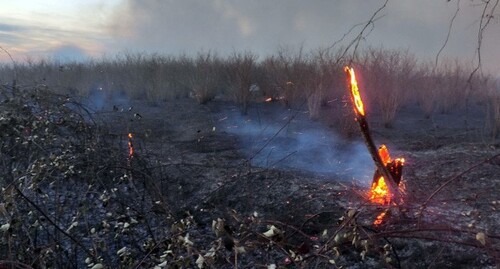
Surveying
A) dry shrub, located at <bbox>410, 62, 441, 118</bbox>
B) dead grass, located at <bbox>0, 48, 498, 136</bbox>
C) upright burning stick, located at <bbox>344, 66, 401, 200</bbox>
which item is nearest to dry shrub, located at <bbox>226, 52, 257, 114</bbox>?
dead grass, located at <bbox>0, 48, 498, 136</bbox>

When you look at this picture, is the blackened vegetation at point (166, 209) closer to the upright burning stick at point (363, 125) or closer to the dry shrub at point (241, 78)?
the upright burning stick at point (363, 125)

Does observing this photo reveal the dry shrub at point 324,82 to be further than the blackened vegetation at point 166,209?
Yes

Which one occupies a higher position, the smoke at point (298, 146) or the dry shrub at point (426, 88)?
the dry shrub at point (426, 88)

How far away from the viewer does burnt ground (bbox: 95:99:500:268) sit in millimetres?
2672

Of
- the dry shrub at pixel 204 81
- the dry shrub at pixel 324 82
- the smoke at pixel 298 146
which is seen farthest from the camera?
Answer: the dry shrub at pixel 204 81

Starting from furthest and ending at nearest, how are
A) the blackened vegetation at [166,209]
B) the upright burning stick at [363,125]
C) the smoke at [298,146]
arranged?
the smoke at [298,146], the upright burning stick at [363,125], the blackened vegetation at [166,209]

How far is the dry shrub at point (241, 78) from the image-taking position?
41.1 ft

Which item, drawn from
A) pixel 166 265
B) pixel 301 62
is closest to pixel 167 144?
pixel 301 62

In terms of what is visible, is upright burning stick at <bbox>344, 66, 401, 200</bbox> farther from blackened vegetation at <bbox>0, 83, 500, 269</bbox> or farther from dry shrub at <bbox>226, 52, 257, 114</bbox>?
dry shrub at <bbox>226, 52, 257, 114</bbox>

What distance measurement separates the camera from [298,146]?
340 inches

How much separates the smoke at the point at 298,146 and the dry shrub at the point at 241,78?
466mm

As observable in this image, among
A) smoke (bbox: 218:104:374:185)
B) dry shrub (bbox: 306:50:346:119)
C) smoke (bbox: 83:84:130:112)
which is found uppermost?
dry shrub (bbox: 306:50:346:119)

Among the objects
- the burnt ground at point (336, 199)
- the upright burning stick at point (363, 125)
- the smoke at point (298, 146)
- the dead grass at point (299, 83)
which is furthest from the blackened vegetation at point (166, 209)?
Answer: the dead grass at point (299, 83)

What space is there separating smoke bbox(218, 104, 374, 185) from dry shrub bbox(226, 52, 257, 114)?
0.47 metres
